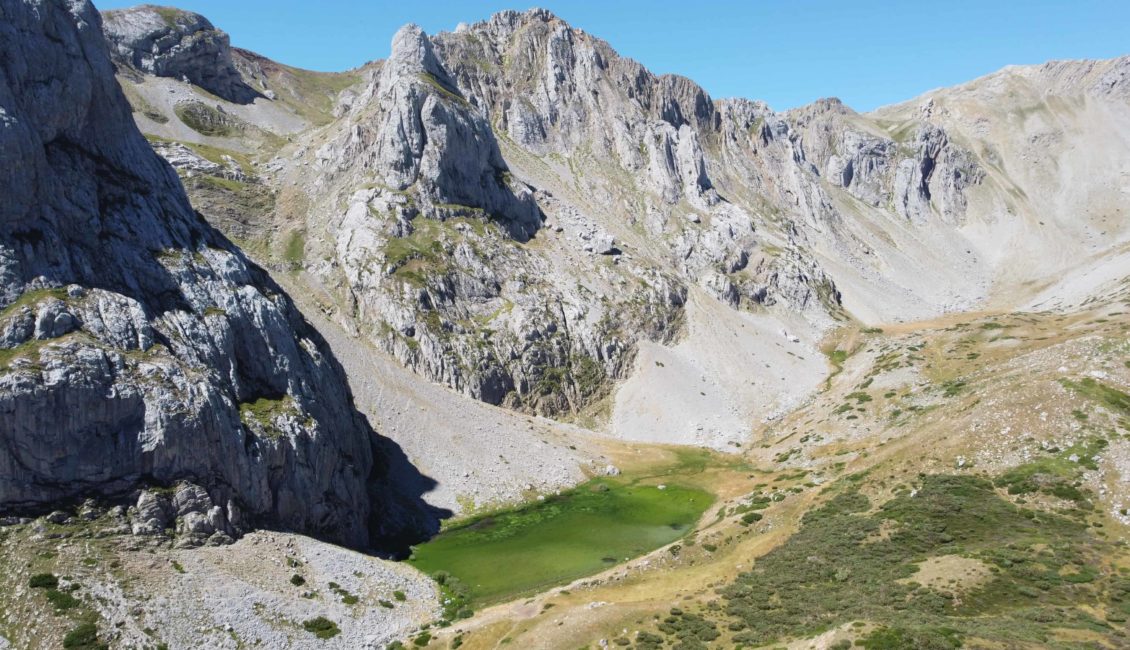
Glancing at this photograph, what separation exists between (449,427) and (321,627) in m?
47.4

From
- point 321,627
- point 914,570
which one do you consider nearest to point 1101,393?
point 914,570

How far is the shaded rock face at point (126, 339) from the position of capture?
1853 inches

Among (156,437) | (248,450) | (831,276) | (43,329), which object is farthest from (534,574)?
(831,276)

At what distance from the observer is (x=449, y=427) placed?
95062mm

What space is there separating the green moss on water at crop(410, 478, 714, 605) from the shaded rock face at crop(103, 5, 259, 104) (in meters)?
165

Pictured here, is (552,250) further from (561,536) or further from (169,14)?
(169,14)

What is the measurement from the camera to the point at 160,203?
218 feet

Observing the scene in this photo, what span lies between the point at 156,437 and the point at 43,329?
1131 cm

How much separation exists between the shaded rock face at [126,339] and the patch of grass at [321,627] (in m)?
11.2

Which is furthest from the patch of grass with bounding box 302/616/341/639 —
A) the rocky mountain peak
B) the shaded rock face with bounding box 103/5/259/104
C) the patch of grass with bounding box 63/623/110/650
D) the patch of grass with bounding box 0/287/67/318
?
the shaded rock face with bounding box 103/5/259/104

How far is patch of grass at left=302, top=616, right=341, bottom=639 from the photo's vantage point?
47625mm

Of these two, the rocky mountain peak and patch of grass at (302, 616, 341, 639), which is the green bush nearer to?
patch of grass at (302, 616, 341, 639)

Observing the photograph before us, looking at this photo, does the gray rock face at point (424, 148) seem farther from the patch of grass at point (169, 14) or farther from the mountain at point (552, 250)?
the patch of grass at point (169, 14)

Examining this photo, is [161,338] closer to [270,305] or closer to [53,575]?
[270,305]
